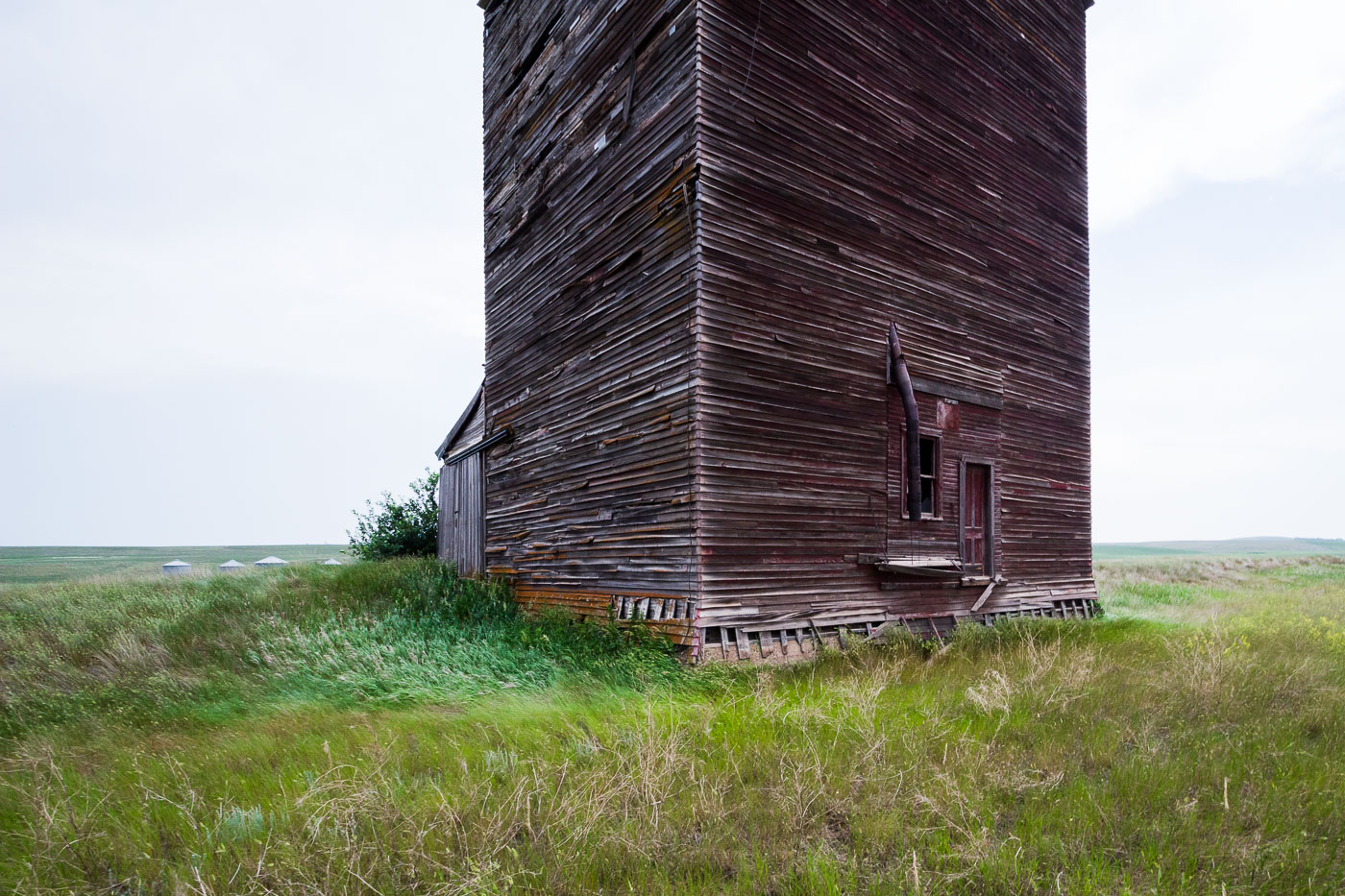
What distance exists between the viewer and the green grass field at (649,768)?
379 centimetres

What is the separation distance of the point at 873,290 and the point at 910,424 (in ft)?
6.84

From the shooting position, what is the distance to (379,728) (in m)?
6.42

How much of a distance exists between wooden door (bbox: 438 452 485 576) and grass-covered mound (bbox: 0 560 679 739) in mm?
980

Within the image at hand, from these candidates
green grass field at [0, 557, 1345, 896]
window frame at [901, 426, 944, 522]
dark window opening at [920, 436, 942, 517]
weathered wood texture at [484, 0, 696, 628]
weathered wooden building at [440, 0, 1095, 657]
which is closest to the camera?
green grass field at [0, 557, 1345, 896]

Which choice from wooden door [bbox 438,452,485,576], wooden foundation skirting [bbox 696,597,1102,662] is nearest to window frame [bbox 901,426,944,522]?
wooden foundation skirting [bbox 696,597,1102,662]

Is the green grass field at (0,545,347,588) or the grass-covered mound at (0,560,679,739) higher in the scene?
the grass-covered mound at (0,560,679,739)

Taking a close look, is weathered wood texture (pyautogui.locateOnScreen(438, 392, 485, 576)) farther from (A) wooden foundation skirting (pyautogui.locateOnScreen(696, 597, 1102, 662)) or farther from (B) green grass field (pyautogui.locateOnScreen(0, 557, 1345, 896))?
(A) wooden foundation skirting (pyautogui.locateOnScreen(696, 597, 1102, 662))

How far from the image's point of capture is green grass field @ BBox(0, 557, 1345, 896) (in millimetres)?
3793

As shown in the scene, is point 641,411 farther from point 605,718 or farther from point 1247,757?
point 1247,757

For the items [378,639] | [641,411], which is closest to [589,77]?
[641,411]

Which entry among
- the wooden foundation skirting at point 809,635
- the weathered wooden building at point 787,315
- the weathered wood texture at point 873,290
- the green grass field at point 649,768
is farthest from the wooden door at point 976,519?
the green grass field at point 649,768

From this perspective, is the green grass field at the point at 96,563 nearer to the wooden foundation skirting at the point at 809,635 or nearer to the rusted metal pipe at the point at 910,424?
the wooden foundation skirting at the point at 809,635

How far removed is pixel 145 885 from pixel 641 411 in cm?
721

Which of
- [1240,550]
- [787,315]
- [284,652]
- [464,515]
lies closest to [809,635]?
[787,315]
